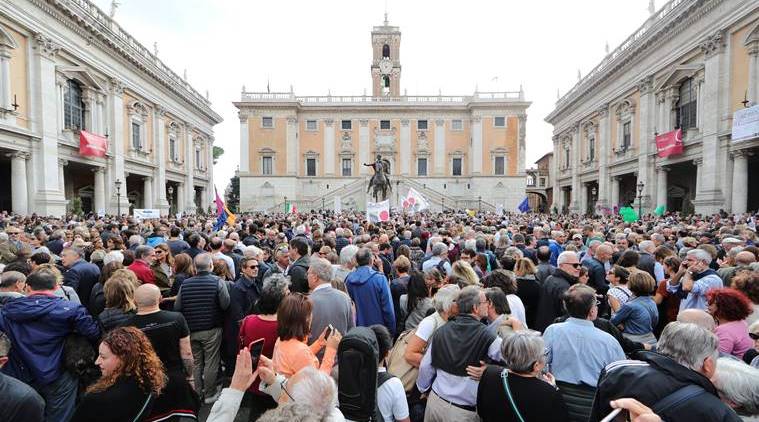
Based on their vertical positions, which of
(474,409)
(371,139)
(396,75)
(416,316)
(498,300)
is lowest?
(474,409)

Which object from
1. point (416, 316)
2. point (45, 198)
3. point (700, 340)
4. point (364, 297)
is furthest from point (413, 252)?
point (45, 198)

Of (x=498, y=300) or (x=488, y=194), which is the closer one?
(x=498, y=300)

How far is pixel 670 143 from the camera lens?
2453 cm

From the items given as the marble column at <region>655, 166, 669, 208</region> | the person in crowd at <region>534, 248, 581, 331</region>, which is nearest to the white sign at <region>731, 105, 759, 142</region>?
the marble column at <region>655, 166, 669, 208</region>

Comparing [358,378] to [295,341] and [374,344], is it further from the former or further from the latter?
[295,341]

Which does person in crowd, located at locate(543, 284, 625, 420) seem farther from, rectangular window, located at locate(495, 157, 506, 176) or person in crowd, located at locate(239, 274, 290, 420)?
rectangular window, located at locate(495, 157, 506, 176)

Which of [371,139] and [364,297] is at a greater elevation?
[371,139]

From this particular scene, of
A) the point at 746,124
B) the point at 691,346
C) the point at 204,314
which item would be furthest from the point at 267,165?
the point at 691,346

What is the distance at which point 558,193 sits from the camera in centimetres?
4684

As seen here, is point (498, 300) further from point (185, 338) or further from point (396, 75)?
point (396, 75)

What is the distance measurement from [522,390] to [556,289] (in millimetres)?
2796

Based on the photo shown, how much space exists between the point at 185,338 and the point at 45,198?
72.6 ft

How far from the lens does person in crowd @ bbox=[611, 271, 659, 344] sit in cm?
442

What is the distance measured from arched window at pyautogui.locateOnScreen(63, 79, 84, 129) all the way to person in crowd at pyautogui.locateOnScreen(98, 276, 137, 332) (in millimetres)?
24783
